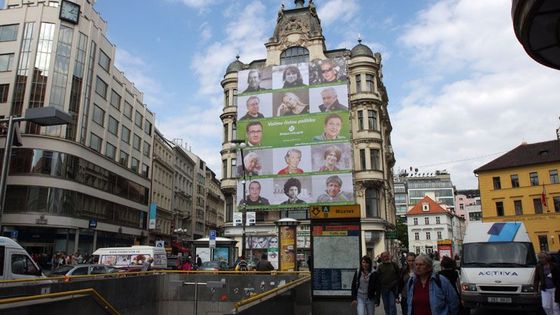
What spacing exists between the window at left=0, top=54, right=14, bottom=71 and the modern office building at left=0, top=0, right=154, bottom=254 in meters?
0.13

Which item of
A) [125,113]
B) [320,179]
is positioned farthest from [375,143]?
[125,113]

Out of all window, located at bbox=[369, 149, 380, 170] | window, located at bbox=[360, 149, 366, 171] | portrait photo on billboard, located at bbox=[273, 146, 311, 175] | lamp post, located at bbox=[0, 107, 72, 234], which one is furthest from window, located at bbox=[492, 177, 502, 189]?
lamp post, located at bbox=[0, 107, 72, 234]

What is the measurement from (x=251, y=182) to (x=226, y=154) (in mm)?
6185

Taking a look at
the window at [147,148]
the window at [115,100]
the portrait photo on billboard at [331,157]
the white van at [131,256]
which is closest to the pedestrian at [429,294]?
the white van at [131,256]

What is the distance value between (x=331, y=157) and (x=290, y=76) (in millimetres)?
10109

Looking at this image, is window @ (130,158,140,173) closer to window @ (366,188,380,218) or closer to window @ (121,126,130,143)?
window @ (121,126,130,143)

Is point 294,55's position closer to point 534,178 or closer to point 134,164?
point 134,164

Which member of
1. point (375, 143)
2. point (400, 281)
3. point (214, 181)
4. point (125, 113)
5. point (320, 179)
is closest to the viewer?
point (400, 281)

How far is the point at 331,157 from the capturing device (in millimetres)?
44188

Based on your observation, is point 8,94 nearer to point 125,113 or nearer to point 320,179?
point 125,113

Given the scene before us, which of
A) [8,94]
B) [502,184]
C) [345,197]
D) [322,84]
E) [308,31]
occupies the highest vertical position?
[308,31]

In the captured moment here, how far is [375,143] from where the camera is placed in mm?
47375

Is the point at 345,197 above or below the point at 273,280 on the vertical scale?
above

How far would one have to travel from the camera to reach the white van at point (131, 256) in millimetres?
24516
